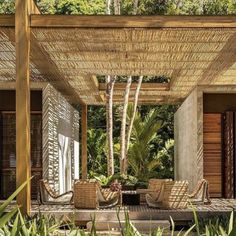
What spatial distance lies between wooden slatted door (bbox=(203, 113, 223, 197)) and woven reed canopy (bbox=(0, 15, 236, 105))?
110 cm

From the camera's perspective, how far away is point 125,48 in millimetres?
9367

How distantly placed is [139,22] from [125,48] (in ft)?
4.53

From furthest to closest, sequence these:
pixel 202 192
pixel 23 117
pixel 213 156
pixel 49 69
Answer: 1. pixel 213 156
2. pixel 202 192
3. pixel 49 69
4. pixel 23 117

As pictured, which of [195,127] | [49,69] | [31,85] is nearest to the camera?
[49,69]

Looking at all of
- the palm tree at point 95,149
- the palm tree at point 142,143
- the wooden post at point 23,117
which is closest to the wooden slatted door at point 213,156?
the palm tree at point 142,143

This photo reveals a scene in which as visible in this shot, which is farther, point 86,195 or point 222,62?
point 222,62

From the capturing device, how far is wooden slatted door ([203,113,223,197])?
14289mm

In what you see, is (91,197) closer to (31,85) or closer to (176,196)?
(176,196)

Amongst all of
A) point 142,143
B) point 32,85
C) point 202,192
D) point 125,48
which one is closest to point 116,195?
point 202,192

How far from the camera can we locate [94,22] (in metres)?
8.01

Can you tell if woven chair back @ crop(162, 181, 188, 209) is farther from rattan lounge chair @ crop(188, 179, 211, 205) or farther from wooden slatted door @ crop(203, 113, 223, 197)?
wooden slatted door @ crop(203, 113, 223, 197)

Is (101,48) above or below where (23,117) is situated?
above

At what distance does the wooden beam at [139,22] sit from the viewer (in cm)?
797

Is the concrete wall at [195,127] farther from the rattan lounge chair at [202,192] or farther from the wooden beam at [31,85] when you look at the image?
the wooden beam at [31,85]
